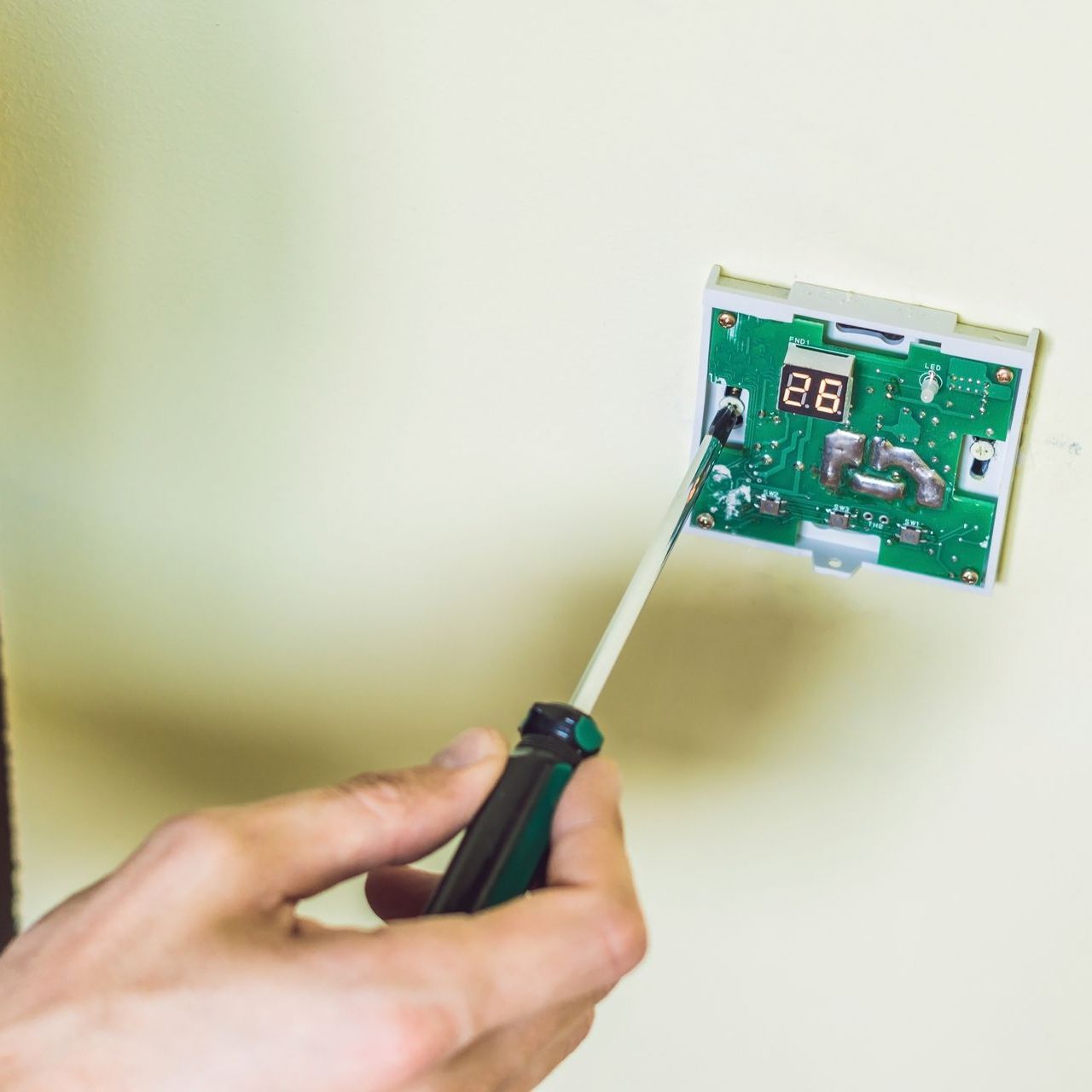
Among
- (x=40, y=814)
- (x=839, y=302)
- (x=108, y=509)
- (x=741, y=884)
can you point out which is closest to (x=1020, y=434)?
(x=839, y=302)

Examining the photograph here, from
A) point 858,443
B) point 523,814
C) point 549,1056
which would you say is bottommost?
point 549,1056

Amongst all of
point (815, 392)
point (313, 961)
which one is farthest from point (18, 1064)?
point (815, 392)

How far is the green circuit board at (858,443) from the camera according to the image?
0.56m

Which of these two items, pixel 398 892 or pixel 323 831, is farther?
pixel 398 892

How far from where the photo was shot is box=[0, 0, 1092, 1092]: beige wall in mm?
535

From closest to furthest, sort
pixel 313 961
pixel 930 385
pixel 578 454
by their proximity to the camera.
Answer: pixel 313 961, pixel 930 385, pixel 578 454

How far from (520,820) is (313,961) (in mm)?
85

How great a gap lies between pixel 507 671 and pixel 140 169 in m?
0.32

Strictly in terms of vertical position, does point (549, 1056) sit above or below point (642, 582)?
below

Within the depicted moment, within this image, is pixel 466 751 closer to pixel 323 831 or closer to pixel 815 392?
pixel 323 831

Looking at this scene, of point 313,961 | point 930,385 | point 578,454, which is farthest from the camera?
point 578,454

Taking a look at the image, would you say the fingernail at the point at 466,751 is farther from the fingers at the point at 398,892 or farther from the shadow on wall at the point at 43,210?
the shadow on wall at the point at 43,210

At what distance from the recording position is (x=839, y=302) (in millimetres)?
558

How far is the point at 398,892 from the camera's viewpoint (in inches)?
22.9
